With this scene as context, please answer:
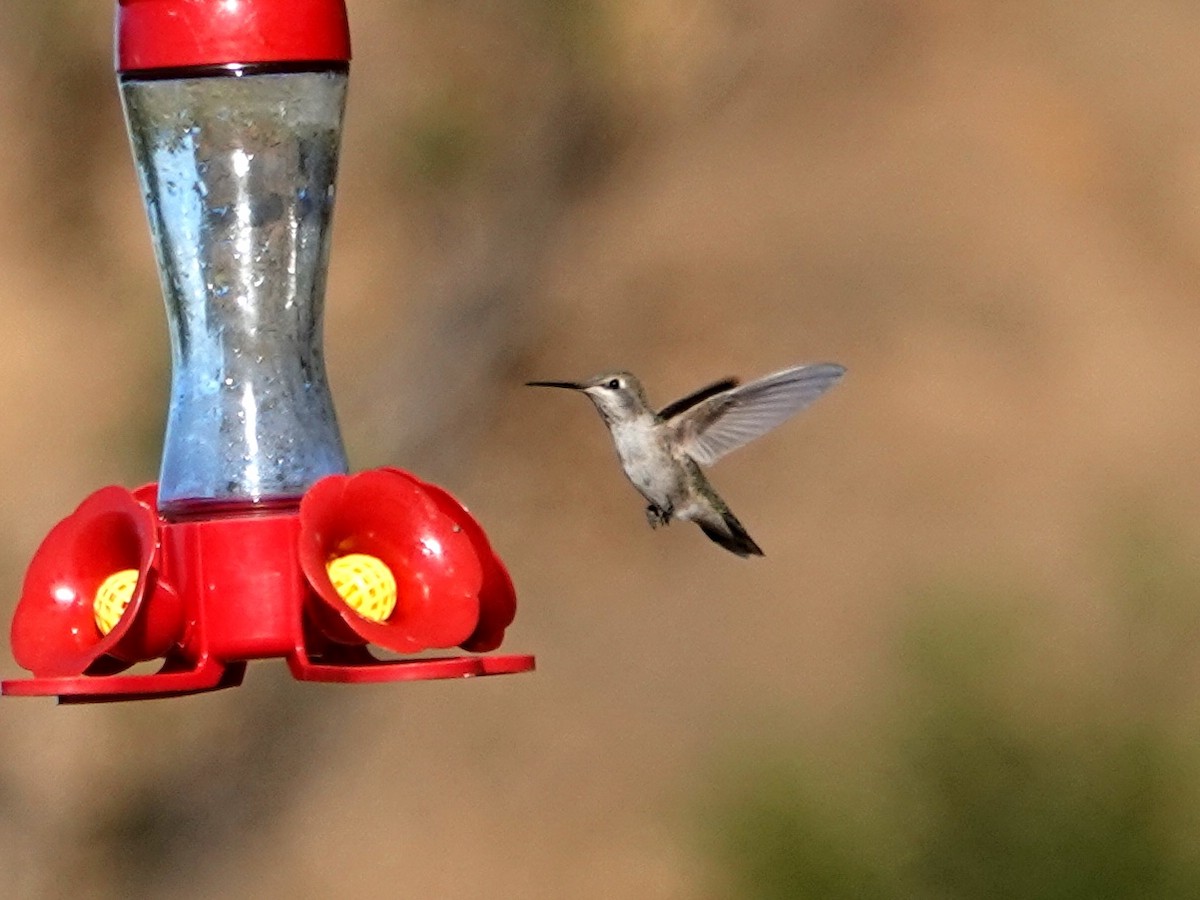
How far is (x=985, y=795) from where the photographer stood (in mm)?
8281

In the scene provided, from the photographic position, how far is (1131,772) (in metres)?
8.05

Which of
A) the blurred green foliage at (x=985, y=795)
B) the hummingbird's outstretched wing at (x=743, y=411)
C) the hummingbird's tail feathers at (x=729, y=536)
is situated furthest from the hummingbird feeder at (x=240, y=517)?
the blurred green foliage at (x=985, y=795)

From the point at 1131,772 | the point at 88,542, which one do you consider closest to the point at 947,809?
the point at 1131,772

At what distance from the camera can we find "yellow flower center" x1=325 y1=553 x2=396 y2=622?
3.24 m

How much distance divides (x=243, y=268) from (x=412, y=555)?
0.81 metres

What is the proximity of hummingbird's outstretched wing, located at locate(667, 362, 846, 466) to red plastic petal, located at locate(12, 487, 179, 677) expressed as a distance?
5.79ft

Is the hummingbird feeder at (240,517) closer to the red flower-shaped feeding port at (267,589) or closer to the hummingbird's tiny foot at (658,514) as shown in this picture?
the red flower-shaped feeding port at (267,589)

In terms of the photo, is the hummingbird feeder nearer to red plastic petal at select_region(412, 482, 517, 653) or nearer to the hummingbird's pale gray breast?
red plastic petal at select_region(412, 482, 517, 653)

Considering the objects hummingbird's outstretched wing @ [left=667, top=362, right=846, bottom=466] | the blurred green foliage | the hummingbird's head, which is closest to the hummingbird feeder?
hummingbird's outstretched wing @ [left=667, top=362, right=846, bottom=466]

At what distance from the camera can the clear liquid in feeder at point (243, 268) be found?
3582 millimetres

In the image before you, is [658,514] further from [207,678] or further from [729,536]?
[207,678]

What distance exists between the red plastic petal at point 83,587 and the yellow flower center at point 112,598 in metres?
0.01

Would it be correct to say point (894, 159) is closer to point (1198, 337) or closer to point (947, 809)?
point (1198, 337)

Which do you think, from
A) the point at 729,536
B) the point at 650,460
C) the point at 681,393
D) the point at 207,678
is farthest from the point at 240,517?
the point at 681,393
